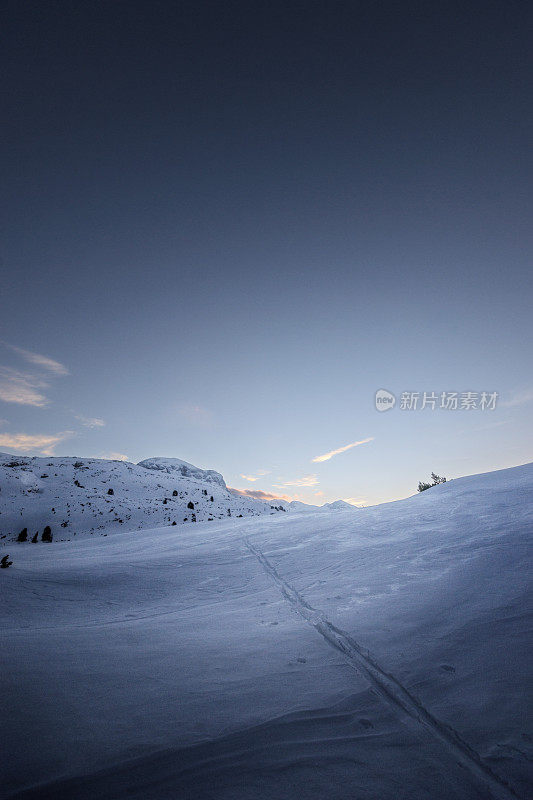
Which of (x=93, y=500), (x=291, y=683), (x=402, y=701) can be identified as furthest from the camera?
(x=93, y=500)

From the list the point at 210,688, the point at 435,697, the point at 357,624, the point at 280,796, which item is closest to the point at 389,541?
the point at 357,624

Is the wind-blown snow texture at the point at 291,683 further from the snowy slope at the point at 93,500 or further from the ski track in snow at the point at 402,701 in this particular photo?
the snowy slope at the point at 93,500

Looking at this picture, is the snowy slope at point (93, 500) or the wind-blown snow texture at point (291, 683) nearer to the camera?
the wind-blown snow texture at point (291, 683)

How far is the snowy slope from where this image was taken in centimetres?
3099

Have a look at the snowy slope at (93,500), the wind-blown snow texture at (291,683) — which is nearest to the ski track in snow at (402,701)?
the wind-blown snow texture at (291,683)

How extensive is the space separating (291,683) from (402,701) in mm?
1100

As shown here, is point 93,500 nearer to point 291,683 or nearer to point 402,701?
point 291,683

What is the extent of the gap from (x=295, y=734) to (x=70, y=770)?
1692mm

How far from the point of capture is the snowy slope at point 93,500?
102 ft

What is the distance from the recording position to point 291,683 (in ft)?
11.2

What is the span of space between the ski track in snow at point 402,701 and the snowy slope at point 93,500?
102 feet

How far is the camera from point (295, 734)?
8.80 feet

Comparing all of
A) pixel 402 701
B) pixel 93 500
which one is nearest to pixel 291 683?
pixel 402 701

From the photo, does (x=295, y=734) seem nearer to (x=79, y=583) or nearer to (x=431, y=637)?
(x=431, y=637)
